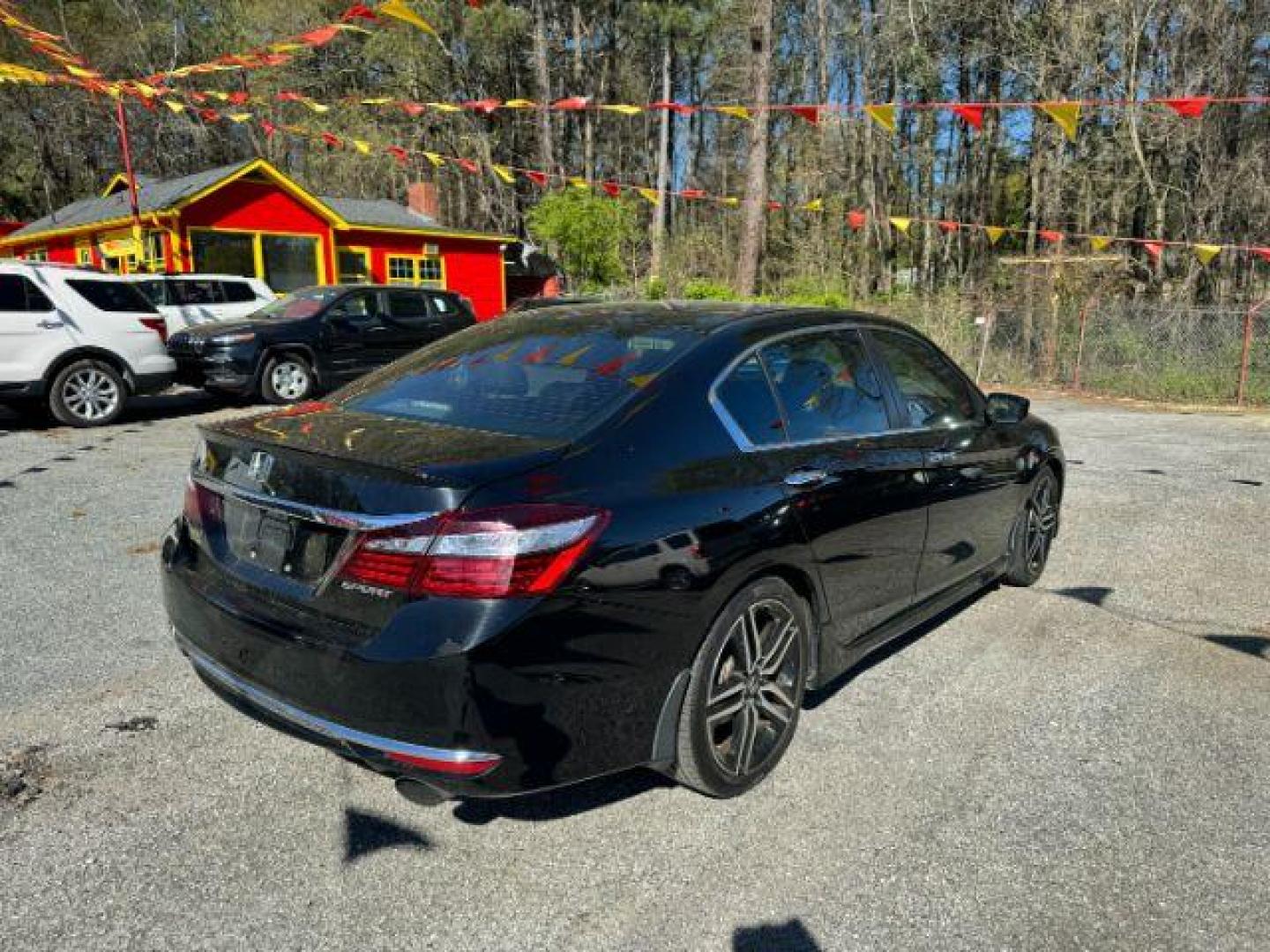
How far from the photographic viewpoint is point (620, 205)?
82.8 feet

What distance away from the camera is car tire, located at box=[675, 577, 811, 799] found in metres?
2.67

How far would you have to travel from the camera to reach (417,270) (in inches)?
1025

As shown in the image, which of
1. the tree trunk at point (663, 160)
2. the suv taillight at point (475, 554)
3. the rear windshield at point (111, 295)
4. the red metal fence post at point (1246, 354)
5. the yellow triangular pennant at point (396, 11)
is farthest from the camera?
the tree trunk at point (663, 160)

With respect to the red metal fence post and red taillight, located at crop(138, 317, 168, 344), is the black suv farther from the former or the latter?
the red metal fence post

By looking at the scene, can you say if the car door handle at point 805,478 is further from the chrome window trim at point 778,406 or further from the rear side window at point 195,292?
the rear side window at point 195,292

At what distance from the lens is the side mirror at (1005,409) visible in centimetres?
441

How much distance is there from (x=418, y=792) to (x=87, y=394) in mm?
9792

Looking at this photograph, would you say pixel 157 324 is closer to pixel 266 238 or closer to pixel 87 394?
pixel 87 394

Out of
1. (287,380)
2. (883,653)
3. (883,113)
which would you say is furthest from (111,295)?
(883,113)

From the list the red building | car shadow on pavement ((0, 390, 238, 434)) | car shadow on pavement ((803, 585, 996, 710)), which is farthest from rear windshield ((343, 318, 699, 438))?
the red building

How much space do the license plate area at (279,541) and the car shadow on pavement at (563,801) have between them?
0.94 meters

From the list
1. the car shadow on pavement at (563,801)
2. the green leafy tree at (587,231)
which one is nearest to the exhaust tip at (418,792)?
the car shadow on pavement at (563,801)

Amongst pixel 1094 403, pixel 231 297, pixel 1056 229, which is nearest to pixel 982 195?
pixel 1056 229

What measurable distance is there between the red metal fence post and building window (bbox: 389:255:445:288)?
756 inches
